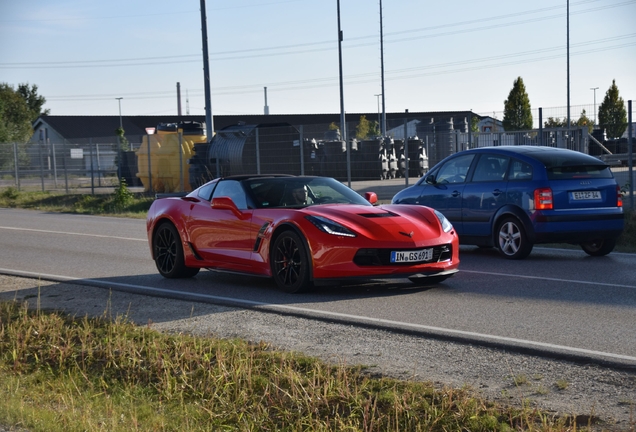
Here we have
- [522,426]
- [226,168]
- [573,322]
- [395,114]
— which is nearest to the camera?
[522,426]

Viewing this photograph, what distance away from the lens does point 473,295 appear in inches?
376

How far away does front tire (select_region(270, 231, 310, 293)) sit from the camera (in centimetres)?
961

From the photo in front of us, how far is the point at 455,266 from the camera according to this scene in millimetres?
9992

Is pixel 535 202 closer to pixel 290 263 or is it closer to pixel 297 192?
pixel 297 192

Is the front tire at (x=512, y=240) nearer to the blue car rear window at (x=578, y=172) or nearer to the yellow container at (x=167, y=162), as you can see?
the blue car rear window at (x=578, y=172)

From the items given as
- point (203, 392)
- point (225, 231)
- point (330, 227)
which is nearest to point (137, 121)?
point (225, 231)

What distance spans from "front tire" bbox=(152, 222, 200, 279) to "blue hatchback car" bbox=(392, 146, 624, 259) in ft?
14.0

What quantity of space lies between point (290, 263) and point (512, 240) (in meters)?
4.22

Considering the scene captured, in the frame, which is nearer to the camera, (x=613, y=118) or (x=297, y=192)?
(x=297, y=192)

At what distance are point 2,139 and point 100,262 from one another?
64.0 metres

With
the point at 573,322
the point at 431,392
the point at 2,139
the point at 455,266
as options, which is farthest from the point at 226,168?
the point at 2,139

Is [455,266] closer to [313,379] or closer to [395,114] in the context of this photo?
[313,379]

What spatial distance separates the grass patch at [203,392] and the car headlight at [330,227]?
8.39 feet

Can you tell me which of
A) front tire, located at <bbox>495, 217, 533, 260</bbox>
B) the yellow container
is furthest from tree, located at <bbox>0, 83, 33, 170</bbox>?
front tire, located at <bbox>495, 217, 533, 260</bbox>
